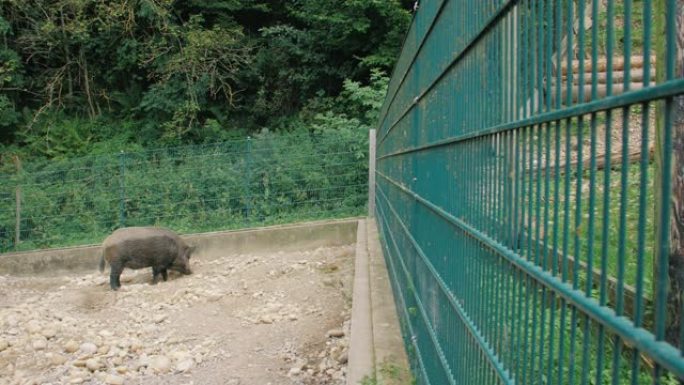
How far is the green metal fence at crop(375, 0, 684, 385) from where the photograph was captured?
2.00 feet

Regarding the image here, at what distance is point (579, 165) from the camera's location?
31.1 inches

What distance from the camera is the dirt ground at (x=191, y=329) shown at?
198 inches

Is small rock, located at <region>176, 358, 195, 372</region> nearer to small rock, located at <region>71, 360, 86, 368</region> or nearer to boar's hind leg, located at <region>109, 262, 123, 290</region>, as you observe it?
small rock, located at <region>71, 360, 86, 368</region>

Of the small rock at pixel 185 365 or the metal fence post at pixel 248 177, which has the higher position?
the metal fence post at pixel 248 177

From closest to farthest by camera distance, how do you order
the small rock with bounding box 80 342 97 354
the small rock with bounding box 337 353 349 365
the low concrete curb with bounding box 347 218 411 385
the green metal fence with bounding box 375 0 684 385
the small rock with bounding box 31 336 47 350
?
the green metal fence with bounding box 375 0 684 385
the low concrete curb with bounding box 347 218 411 385
the small rock with bounding box 337 353 349 365
the small rock with bounding box 80 342 97 354
the small rock with bounding box 31 336 47 350

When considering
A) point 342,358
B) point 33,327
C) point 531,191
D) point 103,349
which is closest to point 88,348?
point 103,349

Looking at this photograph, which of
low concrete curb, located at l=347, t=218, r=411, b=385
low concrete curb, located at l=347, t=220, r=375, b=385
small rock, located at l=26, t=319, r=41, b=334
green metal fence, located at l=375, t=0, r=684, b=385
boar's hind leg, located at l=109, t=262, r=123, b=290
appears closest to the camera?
green metal fence, located at l=375, t=0, r=684, b=385

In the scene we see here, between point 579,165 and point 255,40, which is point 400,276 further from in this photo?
point 255,40

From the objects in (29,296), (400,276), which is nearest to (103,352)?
(400,276)

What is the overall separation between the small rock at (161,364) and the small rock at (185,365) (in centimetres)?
9

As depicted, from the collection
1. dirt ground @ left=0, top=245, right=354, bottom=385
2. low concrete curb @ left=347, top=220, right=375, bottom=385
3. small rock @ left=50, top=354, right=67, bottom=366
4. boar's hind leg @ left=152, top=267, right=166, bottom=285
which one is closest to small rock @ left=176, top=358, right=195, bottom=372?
dirt ground @ left=0, top=245, right=354, bottom=385

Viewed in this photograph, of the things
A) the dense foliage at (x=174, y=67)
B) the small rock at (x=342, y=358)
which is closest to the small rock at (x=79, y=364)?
the small rock at (x=342, y=358)

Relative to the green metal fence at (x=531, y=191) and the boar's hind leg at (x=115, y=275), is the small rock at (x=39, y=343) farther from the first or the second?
the green metal fence at (x=531, y=191)

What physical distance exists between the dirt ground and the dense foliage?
7.38m
